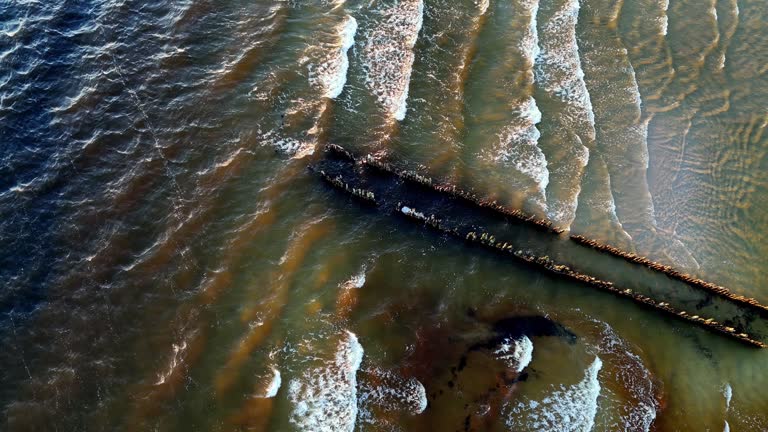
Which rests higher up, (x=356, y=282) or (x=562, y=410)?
(x=356, y=282)

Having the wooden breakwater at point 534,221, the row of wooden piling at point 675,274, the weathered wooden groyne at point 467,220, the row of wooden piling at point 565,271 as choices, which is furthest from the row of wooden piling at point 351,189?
the row of wooden piling at point 675,274

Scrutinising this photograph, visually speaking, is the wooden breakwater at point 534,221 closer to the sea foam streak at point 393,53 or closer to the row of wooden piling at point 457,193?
the row of wooden piling at point 457,193

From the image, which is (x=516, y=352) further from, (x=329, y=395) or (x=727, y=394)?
(x=727, y=394)

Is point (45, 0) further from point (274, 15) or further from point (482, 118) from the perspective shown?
point (482, 118)

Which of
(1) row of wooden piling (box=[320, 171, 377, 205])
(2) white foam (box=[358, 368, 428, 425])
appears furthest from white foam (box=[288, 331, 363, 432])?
(1) row of wooden piling (box=[320, 171, 377, 205])

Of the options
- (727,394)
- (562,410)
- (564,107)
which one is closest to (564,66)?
(564,107)

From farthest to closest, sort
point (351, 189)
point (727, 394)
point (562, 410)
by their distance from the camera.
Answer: point (351, 189) < point (727, 394) < point (562, 410)

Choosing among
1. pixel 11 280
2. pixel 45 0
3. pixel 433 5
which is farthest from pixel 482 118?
pixel 45 0

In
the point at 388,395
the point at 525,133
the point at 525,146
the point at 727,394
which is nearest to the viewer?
the point at 388,395
